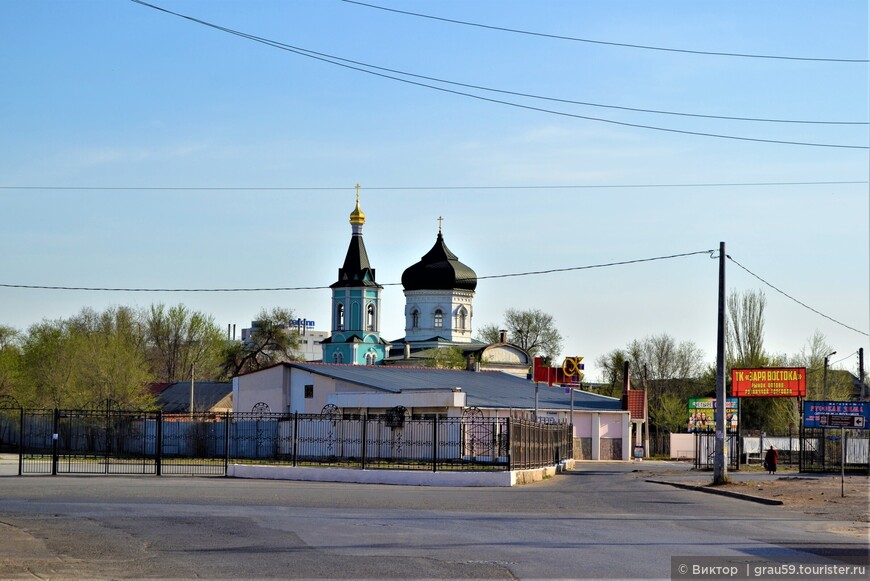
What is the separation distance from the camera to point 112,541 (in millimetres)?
15891

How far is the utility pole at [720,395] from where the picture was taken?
34594mm

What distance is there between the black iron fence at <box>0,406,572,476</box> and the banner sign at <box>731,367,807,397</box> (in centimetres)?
833

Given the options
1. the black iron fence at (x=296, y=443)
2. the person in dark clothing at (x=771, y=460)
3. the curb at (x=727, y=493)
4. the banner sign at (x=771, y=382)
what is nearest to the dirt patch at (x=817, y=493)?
the curb at (x=727, y=493)

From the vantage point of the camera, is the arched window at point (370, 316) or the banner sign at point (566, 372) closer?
the banner sign at point (566, 372)

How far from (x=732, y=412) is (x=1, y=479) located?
38.4 metres

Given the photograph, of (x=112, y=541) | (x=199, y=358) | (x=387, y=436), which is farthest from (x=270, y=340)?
(x=112, y=541)

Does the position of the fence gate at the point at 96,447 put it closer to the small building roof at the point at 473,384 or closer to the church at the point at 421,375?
the church at the point at 421,375

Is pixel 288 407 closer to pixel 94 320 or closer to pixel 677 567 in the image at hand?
pixel 94 320

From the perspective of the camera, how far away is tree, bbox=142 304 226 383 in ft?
320

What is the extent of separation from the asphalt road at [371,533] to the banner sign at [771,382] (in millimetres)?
25246

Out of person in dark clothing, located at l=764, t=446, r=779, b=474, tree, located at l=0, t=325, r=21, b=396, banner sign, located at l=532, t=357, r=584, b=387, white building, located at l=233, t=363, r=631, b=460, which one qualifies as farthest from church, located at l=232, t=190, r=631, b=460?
tree, located at l=0, t=325, r=21, b=396

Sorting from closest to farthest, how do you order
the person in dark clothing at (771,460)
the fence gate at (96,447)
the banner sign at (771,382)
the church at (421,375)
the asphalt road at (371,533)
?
the asphalt road at (371,533) < the fence gate at (96,447) < the person in dark clothing at (771,460) < the banner sign at (771,382) < the church at (421,375)

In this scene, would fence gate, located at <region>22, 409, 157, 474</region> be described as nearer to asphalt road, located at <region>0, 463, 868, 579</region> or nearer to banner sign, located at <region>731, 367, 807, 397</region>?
asphalt road, located at <region>0, 463, 868, 579</region>

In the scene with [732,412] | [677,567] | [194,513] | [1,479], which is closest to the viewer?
[677,567]
